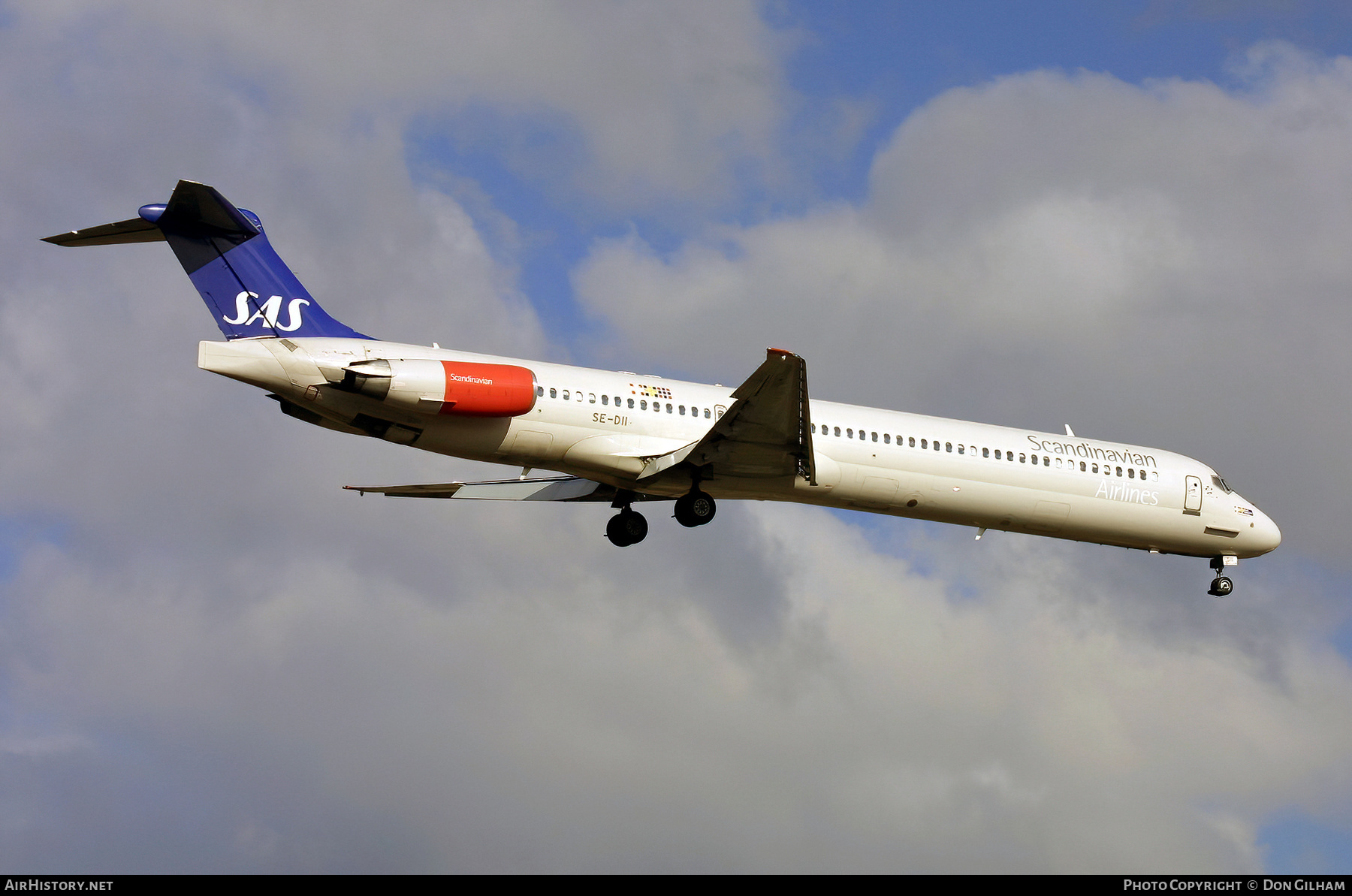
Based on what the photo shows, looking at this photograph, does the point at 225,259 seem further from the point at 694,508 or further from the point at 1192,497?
the point at 1192,497

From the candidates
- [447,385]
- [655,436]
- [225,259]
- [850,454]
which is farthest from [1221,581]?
[225,259]

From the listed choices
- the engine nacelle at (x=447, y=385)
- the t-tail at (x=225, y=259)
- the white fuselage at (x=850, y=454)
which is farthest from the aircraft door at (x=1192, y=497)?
the t-tail at (x=225, y=259)

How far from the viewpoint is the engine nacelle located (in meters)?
23.5

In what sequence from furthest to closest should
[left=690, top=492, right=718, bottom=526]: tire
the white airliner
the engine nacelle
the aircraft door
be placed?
the aircraft door < [left=690, top=492, right=718, bottom=526]: tire < the white airliner < the engine nacelle

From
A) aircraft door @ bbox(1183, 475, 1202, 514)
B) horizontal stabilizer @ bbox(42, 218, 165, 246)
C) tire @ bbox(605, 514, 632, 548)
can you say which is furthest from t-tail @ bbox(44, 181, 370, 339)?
aircraft door @ bbox(1183, 475, 1202, 514)

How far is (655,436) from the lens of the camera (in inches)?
1044

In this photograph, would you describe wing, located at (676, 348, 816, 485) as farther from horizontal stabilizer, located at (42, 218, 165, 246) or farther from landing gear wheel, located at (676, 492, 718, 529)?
horizontal stabilizer, located at (42, 218, 165, 246)

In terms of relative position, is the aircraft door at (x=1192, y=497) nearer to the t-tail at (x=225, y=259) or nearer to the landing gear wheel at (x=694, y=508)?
the landing gear wheel at (x=694, y=508)

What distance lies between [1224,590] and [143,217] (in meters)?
23.7

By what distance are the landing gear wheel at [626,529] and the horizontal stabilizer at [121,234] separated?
10.2 meters

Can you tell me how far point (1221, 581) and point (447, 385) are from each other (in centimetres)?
1836

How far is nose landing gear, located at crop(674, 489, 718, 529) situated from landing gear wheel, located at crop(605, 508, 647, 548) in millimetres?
1552

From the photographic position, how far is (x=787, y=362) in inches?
947
